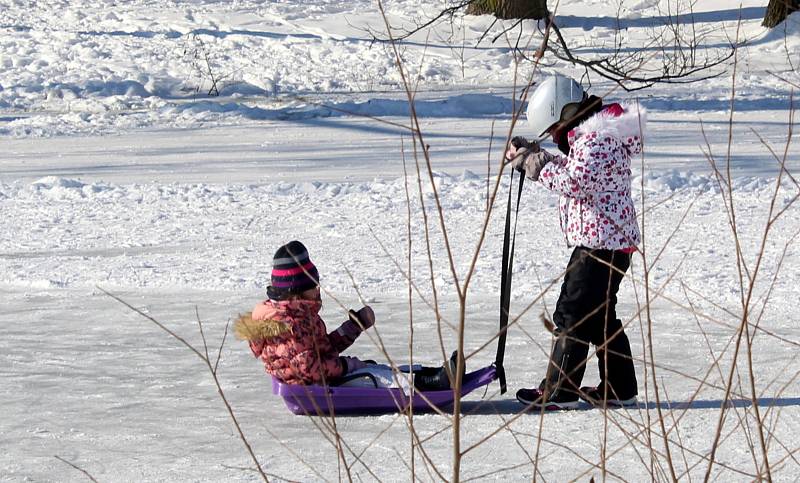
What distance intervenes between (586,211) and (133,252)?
4.46 meters

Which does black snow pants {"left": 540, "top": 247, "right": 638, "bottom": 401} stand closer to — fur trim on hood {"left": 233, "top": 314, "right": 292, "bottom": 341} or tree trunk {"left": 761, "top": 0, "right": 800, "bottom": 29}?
fur trim on hood {"left": 233, "top": 314, "right": 292, "bottom": 341}

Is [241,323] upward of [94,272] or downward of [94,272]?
upward

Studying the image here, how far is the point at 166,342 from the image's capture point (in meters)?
6.38

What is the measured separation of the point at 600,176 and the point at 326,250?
3.91m

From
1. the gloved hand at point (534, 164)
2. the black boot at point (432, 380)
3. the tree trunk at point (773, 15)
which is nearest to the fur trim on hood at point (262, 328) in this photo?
the black boot at point (432, 380)

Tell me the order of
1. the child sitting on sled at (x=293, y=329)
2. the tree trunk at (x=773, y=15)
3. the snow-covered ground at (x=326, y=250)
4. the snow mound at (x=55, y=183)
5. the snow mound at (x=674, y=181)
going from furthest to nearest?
the tree trunk at (x=773, y=15) < the snow mound at (x=55, y=183) < the snow mound at (x=674, y=181) < the child sitting on sled at (x=293, y=329) < the snow-covered ground at (x=326, y=250)

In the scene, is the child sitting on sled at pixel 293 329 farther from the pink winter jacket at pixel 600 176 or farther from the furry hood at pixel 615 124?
the furry hood at pixel 615 124

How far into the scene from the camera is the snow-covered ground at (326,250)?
15.0 feet

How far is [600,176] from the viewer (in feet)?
15.5

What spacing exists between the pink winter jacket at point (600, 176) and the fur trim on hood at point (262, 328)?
3.64 feet

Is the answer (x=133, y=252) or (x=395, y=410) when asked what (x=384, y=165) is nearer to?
(x=133, y=252)

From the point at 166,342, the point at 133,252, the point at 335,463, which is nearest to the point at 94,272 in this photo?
the point at 133,252

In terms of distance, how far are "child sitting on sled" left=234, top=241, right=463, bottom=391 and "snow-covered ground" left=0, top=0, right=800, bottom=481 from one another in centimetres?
23

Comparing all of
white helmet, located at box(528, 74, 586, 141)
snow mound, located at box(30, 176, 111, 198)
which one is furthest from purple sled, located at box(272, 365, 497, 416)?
snow mound, located at box(30, 176, 111, 198)
